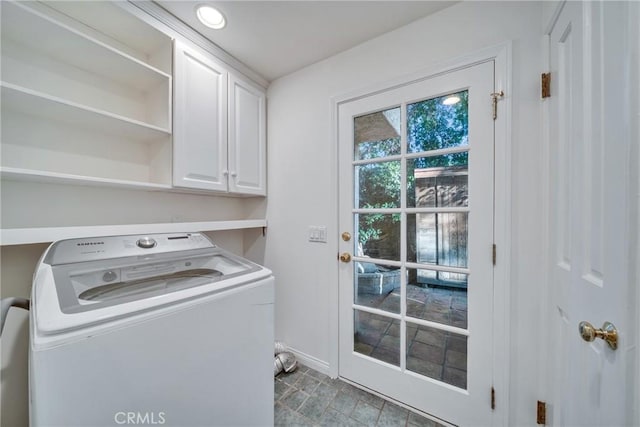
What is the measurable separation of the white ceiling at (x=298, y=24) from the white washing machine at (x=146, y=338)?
1.38m

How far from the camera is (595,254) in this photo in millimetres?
680

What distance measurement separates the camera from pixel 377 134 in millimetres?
1535

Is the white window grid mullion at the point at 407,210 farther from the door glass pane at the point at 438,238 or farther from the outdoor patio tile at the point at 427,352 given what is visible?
the outdoor patio tile at the point at 427,352

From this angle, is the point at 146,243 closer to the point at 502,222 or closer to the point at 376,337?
the point at 376,337

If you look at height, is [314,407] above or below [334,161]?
below

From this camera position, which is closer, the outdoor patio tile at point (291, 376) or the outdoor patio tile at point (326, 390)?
the outdoor patio tile at point (326, 390)

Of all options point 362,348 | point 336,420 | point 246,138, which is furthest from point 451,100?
point 336,420

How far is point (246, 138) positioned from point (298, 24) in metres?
0.85

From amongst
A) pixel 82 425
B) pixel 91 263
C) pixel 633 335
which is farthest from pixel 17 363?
pixel 633 335

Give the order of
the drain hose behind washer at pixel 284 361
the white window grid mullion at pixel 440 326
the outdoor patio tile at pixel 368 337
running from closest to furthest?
1. the white window grid mullion at pixel 440 326
2. the outdoor patio tile at pixel 368 337
3. the drain hose behind washer at pixel 284 361

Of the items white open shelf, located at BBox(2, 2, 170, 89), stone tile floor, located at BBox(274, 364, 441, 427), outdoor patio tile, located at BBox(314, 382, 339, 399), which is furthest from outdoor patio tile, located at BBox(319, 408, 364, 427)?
white open shelf, located at BBox(2, 2, 170, 89)

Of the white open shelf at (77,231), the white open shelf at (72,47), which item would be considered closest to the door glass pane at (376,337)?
the white open shelf at (77,231)

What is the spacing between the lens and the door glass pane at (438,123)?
49.9 inches

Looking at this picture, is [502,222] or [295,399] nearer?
[502,222]
